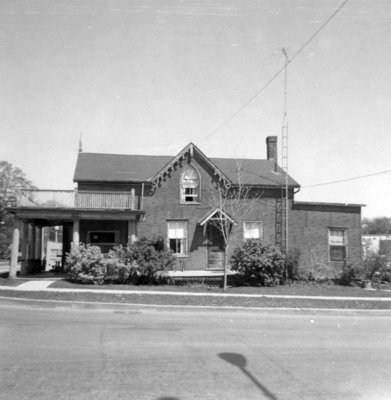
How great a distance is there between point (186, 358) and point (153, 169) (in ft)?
68.4

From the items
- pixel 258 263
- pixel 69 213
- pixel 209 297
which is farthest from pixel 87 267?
pixel 258 263

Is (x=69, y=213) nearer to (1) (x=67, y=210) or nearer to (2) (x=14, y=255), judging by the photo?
(1) (x=67, y=210)

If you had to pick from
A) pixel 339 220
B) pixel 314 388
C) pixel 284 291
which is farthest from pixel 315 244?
pixel 314 388

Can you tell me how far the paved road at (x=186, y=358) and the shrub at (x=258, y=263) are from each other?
766cm

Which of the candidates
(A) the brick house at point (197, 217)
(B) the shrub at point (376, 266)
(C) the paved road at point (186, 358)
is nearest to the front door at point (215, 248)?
(A) the brick house at point (197, 217)

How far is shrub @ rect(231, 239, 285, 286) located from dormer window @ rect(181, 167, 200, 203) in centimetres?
606

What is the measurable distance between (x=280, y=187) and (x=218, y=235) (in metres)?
4.66

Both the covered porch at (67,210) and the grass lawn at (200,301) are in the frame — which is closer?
the grass lawn at (200,301)

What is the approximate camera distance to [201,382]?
588cm

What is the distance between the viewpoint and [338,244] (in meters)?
26.3

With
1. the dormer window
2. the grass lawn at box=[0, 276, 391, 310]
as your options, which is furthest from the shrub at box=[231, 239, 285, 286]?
the dormer window

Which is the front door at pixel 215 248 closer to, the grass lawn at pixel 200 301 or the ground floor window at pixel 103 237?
the ground floor window at pixel 103 237

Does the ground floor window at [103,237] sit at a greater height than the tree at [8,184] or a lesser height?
lesser

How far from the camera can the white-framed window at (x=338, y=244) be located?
2622cm
